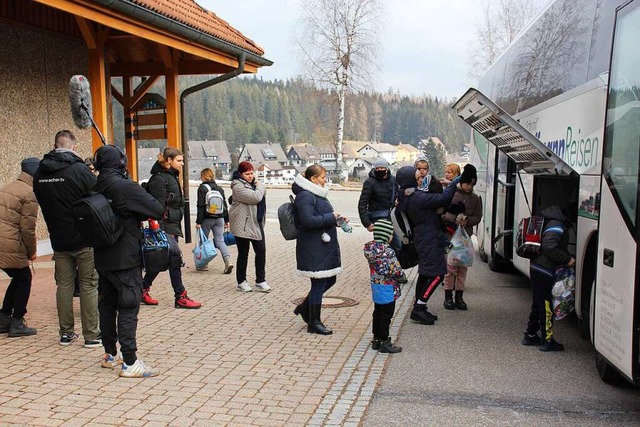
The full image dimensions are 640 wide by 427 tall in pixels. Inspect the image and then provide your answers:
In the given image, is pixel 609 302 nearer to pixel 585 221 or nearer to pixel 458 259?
pixel 585 221

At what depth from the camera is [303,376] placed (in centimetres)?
603

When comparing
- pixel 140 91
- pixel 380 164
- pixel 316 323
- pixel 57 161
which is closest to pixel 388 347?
pixel 316 323

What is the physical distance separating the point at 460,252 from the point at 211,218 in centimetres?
399

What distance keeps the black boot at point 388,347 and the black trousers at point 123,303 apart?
2278mm

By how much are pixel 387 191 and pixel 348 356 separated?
13.0ft

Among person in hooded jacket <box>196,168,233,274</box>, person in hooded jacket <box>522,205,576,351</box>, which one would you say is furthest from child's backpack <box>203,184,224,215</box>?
person in hooded jacket <box>522,205,576,351</box>

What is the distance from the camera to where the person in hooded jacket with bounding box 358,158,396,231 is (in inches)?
400

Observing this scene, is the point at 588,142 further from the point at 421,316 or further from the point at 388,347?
the point at 421,316

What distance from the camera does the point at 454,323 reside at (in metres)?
8.23

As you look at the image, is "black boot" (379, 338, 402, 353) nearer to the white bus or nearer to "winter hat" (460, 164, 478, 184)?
the white bus

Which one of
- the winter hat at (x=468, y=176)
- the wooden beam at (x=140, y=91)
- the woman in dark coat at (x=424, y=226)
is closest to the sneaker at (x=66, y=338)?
the woman in dark coat at (x=424, y=226)

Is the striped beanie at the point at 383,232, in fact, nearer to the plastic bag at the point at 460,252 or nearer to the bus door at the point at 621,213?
the bus door at the point at 621,213

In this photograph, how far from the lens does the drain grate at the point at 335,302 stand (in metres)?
9.18

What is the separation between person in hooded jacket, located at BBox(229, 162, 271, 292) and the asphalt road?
2284 mm
